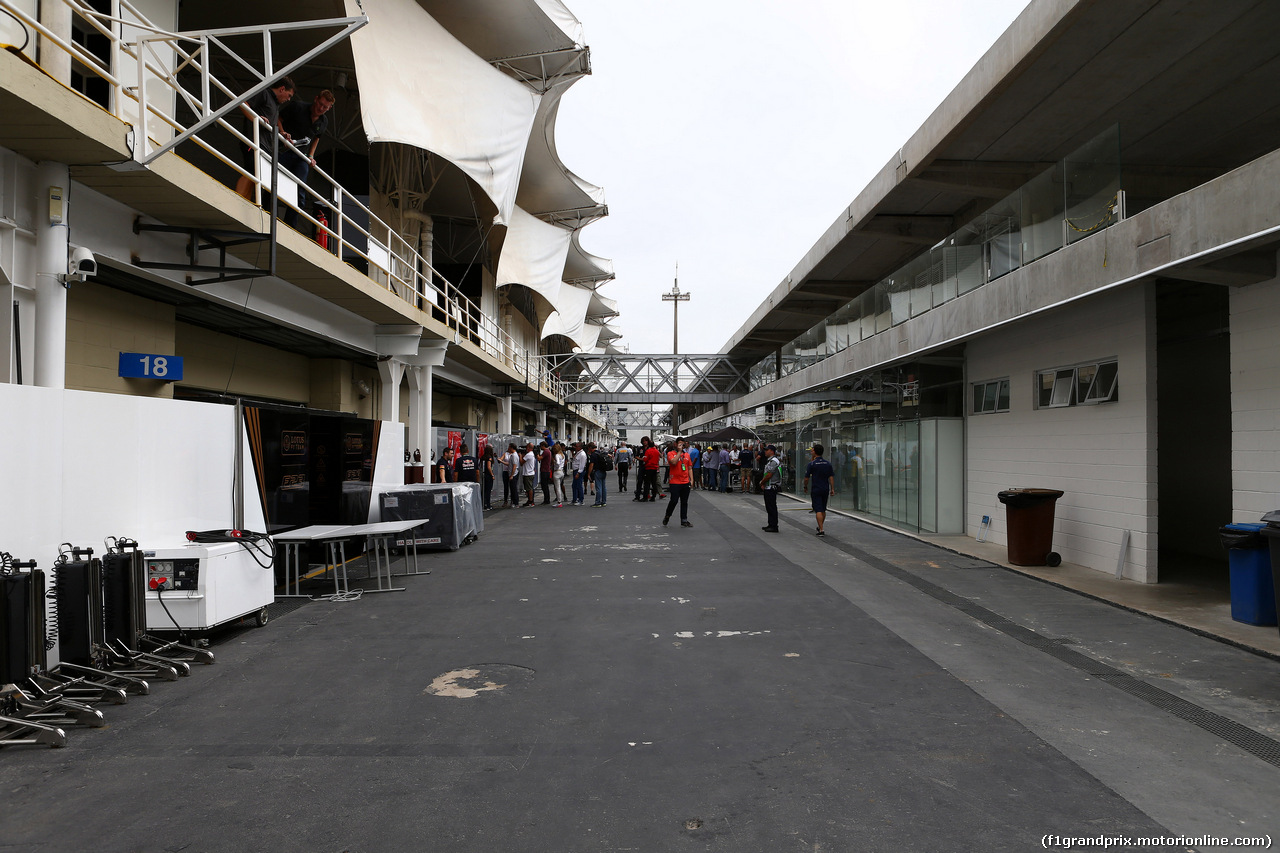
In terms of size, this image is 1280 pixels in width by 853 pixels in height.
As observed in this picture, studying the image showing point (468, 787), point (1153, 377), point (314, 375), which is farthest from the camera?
point (314, 375)

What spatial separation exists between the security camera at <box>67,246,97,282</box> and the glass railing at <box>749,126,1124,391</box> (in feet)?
35.0

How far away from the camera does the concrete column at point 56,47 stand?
7625 mm

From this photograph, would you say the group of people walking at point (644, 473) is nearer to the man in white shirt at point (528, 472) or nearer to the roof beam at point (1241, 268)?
the man in white shirt at point (528, 472)

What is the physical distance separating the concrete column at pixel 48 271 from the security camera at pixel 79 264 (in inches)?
4.3

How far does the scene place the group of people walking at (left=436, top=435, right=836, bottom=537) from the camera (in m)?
15.5

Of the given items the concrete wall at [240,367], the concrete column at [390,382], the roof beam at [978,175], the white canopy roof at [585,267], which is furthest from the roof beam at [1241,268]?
the white canopy roof at [585,267]

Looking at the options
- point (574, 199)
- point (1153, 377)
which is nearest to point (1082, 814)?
point (1153, 377)

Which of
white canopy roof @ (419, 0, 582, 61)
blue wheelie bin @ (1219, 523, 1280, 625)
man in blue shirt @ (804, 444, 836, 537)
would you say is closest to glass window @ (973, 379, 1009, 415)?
man in blue shirt @ (804, 444, 836, 537)

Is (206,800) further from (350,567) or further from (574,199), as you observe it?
(574,199)

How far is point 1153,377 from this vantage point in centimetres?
941

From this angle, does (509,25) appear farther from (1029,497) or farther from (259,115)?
(1029,497)

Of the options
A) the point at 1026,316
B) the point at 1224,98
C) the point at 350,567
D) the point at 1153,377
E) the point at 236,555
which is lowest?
the point at 350,567

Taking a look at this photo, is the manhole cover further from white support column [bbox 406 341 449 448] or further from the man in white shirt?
the man in white shirt

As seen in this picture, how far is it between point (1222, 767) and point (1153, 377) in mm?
6664
